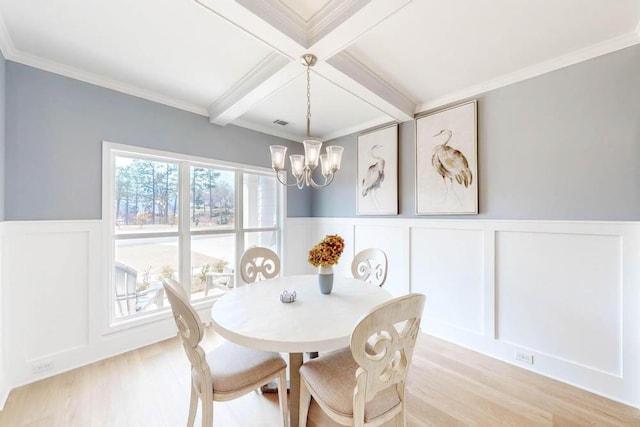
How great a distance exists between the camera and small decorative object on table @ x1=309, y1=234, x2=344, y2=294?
1841 millimetres

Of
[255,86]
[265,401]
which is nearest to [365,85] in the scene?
[255,86]

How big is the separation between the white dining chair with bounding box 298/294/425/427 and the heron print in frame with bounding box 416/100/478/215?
1823 millimetres

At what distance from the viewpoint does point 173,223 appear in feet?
9.46

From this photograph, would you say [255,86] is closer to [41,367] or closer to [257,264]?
[257,264]

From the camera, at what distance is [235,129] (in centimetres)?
331

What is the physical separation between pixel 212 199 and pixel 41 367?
203 cm

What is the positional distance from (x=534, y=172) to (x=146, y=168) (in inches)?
147

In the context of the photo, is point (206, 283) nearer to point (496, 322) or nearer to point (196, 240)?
point (196, 240)

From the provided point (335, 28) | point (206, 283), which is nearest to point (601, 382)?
point (335, 28)

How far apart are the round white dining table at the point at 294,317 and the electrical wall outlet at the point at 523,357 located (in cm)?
147

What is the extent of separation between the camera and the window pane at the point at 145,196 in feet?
8.32

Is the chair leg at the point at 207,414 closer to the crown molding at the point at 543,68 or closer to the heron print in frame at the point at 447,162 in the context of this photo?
the heron print in frame at the point at 447,162

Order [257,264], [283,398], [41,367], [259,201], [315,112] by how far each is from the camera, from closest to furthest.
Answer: [283,398] < [41,367] < [257,264] < [315,112] < [259,201]

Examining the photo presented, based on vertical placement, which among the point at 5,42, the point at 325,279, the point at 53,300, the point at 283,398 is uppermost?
the point at 5,42
